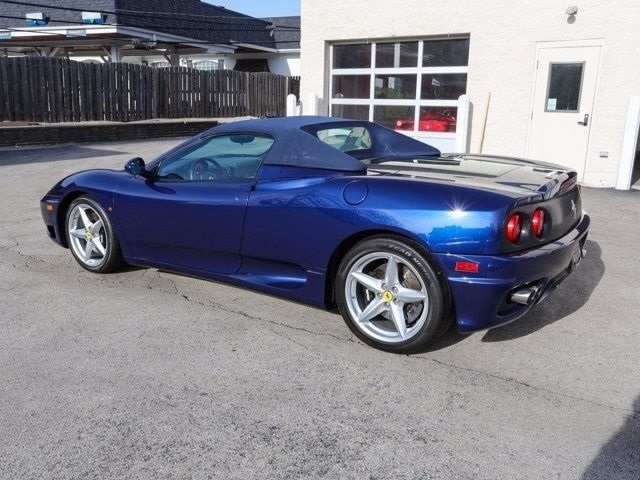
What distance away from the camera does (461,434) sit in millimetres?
2752

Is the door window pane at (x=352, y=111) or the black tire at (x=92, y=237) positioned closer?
the black tire at (x=92, y=237)

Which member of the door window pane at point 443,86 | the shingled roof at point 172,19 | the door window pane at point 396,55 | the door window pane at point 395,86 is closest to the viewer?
the door window pane at point 443,86

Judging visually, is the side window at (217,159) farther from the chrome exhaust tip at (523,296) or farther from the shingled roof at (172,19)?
the shingled roof at (172,19)

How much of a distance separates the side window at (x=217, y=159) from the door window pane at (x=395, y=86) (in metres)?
8.11

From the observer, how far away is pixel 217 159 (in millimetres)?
4633

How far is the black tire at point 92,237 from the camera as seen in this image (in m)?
4.89

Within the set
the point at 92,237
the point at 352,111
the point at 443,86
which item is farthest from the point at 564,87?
the point at 92,237

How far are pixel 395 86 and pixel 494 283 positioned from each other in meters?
9.65

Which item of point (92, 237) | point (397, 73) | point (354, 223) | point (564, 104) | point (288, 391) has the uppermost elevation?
point (397, 73)

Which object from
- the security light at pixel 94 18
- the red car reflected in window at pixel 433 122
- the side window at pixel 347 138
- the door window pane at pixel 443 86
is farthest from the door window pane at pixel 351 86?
the security light at pixel 94 18

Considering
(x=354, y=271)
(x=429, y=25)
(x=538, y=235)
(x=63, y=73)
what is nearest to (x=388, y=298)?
(x=354, y=271)

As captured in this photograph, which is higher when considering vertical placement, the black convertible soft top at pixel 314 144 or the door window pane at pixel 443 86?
the door window pane at pixel 443 86

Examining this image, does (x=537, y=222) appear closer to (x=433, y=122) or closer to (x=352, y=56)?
(x=433, y=122)

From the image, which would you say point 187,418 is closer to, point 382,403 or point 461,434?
point 382,403
